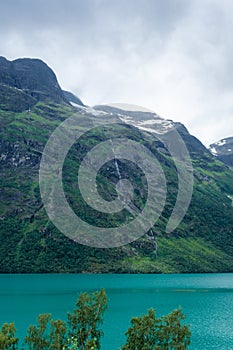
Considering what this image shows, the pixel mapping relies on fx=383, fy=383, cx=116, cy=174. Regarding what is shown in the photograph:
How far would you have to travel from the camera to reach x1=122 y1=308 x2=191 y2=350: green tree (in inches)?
1109

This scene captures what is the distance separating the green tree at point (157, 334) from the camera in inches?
1109

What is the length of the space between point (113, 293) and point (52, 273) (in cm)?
7689

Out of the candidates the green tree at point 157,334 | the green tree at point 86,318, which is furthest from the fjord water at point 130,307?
A: the green tree at point 157,334

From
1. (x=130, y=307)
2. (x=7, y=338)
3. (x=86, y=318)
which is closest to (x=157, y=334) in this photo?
(x=86, y=318)

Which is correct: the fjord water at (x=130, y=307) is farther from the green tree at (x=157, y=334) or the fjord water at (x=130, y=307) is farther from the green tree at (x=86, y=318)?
the green tree at (x=157, y=334)

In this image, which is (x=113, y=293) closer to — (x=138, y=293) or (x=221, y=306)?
(x=138, y=293)

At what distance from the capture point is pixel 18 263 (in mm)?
180000

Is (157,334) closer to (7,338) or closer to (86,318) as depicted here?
(86,318)

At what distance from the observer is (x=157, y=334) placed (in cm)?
2850

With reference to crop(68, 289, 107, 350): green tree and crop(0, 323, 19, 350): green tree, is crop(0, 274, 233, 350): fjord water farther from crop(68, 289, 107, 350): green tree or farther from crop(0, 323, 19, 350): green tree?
crop(0, 323, 19, 350): green tree

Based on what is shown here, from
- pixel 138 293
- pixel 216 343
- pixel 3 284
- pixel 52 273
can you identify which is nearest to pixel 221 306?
pixel 138 293

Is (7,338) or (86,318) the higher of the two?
(86,318)

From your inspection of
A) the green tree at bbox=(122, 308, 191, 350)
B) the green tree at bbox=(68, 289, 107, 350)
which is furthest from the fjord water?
the green tree at bbox=(122, 308, 191, 350)

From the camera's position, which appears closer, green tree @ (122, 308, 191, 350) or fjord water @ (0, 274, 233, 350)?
green tree @ (122, 308, 191, 350)
